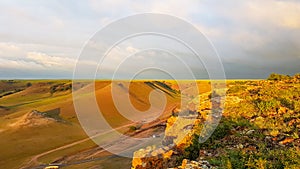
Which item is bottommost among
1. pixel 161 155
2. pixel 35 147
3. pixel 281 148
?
pixel 35 147

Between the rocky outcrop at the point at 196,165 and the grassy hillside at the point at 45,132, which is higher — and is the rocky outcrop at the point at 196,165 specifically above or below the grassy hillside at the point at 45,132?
above

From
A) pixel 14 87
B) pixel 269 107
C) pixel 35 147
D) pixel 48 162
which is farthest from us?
pixel 14 87

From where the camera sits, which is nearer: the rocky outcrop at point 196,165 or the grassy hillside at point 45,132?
the rocky outcrop at point 196,165

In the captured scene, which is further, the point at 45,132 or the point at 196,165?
the point at 45,132

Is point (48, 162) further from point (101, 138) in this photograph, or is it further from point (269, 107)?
point (269, 107)

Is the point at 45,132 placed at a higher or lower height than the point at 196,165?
lower

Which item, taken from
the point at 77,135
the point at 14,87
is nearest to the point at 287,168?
the point at 77,135

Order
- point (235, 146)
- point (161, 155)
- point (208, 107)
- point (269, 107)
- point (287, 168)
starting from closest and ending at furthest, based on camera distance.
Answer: point (287, 168) < point (235, 146) < point (161, 155) < point (269, 107) < point (208, 107)

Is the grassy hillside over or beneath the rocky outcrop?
beneath

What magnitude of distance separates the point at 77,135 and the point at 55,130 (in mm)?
4618

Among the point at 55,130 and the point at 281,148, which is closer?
the point at 281,148

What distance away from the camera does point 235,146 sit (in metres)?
11.7

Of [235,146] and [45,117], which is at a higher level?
[235,146]

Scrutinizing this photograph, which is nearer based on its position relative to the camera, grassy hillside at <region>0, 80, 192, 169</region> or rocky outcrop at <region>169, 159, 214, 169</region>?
rocky outcrop at <region>169, 159, 214, 169</region>
